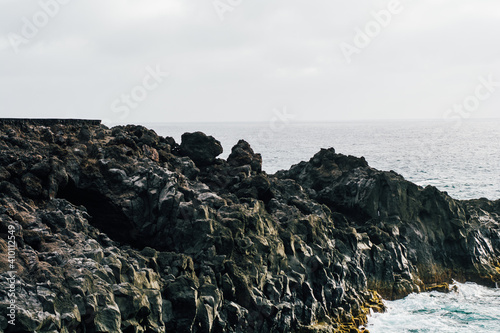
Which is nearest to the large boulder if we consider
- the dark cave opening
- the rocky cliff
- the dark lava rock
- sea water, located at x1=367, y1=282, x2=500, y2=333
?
the rocky cliff

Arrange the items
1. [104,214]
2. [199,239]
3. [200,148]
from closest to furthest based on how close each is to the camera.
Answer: [199,239], [104,214], [200,148]

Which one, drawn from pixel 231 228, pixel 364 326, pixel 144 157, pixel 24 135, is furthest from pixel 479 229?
pixel 24 135

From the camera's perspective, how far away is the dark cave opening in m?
35.8

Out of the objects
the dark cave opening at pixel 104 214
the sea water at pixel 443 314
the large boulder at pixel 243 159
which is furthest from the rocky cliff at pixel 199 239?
the sea water at pixel 443 314

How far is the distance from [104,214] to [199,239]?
700cm

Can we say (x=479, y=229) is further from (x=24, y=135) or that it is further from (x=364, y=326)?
(x=24, y=135)

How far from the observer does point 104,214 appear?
1422 inches

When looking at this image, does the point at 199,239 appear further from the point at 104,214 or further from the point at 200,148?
the point at 200,148

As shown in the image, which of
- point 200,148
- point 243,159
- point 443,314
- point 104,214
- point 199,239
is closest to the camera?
point 199,239

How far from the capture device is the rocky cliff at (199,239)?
26.2 metres

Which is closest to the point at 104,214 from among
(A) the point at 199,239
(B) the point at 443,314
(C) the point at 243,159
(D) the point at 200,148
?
(A) the point at 199,239

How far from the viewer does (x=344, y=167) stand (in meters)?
59.4

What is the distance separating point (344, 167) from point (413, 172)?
5791 centimetres

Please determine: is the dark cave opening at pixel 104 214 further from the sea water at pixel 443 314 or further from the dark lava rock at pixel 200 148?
the sea water at pixel 443 314
